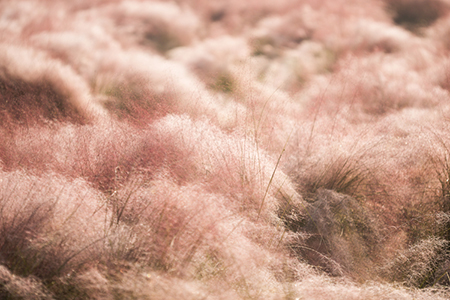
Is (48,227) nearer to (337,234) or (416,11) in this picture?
(337,234)

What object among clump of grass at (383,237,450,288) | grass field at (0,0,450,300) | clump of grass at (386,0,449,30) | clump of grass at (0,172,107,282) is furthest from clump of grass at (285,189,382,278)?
clump of grass at (386,0,449,30)

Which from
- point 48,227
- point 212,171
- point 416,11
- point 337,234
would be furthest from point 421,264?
point 416,11

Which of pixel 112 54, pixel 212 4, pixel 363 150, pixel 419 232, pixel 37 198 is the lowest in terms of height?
pixel 419 232

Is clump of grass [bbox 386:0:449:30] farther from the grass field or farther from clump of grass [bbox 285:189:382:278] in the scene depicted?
clump of grass [bbox 285:189:382:278]

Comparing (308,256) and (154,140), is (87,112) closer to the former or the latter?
(154,140)

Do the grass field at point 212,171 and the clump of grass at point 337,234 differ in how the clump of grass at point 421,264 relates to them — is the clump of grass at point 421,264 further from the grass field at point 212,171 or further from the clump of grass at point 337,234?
the clump of grass at point 337,234

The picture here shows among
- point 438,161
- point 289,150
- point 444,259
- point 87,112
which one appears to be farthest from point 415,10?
point 87,112

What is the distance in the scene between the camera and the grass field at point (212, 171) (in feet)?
3.82

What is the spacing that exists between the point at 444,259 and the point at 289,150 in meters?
1.15

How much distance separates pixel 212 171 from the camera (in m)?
1.65

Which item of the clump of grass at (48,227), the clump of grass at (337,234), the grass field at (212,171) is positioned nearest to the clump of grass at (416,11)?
the grass field at (212,171)

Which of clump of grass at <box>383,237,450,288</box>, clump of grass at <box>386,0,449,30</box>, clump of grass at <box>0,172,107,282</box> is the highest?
clump of grass at <box>386,0,449,30</box>

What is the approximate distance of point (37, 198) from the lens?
1317mm

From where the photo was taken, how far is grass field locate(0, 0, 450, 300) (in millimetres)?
1164
